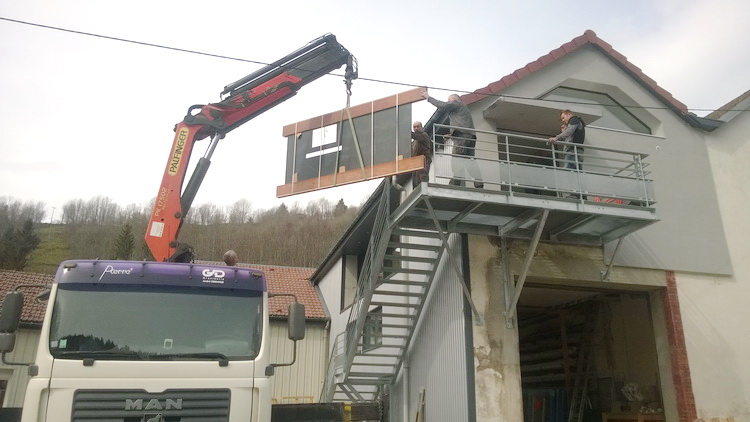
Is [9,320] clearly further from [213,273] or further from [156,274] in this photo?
[213,273]

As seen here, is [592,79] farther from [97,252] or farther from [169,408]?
[97,252]

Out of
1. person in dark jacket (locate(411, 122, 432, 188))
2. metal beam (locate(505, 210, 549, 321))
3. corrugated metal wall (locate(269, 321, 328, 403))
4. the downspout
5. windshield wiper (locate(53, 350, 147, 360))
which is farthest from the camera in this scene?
corrugated metal wall (locate(269, 321, 328, 403))

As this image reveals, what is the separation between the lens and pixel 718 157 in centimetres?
1344

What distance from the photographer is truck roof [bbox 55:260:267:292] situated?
247 inches

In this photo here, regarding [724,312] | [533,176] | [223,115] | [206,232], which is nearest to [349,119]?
[223,115]

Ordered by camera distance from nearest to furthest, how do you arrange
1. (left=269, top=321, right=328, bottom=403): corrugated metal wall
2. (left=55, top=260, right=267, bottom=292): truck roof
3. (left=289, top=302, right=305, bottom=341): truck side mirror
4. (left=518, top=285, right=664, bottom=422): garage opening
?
(left=55, top=260, right=267, bottom=292): truck roof < (left=289, top=302, right=305, bottom=341): truck side mirror < (left=518, top=285, right=664, bottom=422): garage opening < (left=269, top=321, right=328, bottom=403): corrugated metal wall

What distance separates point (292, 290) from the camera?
2361 centimetres

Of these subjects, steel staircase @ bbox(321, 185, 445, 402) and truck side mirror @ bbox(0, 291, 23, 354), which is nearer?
truck side mirror @ bbox(0, 291, 23, 354)

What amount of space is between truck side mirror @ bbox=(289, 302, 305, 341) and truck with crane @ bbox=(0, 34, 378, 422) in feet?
0.04

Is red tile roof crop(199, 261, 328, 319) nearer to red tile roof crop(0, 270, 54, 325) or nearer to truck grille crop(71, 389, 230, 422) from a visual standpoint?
red tile roof crop(0, 270, 54, 325)

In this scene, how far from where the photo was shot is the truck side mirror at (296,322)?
670 cm

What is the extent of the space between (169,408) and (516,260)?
728cm

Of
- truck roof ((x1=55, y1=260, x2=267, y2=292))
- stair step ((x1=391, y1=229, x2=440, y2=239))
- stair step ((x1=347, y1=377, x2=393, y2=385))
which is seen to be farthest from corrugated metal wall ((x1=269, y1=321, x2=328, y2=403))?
truck roof ((x1=55, y1=260, x2=267, y2=292))

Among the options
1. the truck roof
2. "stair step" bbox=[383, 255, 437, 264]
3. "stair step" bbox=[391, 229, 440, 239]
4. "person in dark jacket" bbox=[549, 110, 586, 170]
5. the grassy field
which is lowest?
the truck roof
